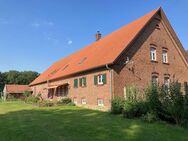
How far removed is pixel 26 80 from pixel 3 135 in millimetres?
85716

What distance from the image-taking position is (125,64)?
1930cm

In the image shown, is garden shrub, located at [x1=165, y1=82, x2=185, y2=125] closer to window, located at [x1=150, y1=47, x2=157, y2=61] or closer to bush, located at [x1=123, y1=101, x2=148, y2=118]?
bush, located at [x1=123, y1=101, x2=148, y2=118]

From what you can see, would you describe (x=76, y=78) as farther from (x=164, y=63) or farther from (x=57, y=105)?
(x=164, y=63)

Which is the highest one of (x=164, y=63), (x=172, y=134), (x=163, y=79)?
(x=164, y=63)

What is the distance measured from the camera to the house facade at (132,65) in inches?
742

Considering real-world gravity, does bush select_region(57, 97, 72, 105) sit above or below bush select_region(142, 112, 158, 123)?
→ above

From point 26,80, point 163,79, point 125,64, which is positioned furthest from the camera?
point 26,80

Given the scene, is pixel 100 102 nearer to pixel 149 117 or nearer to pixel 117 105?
pixel 117 105

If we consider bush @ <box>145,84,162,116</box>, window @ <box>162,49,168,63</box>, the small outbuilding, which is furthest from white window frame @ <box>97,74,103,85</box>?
the small outbuilding

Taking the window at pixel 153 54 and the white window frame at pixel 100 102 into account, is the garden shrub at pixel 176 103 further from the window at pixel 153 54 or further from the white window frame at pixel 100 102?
the window at pixel 153 54

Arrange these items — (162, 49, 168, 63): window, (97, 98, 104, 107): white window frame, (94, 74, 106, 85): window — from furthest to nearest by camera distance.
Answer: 1. (162, 49, 168, 63): window
2. (97, 98, 104, 107): white window frame
3. (94, 74, 106, 85): window

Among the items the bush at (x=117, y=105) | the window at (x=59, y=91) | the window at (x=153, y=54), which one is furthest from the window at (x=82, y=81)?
the window at (x=153, y=54)

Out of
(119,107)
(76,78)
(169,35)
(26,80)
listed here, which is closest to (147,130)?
(119,107)

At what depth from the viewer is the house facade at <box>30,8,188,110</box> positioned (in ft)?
61.9
